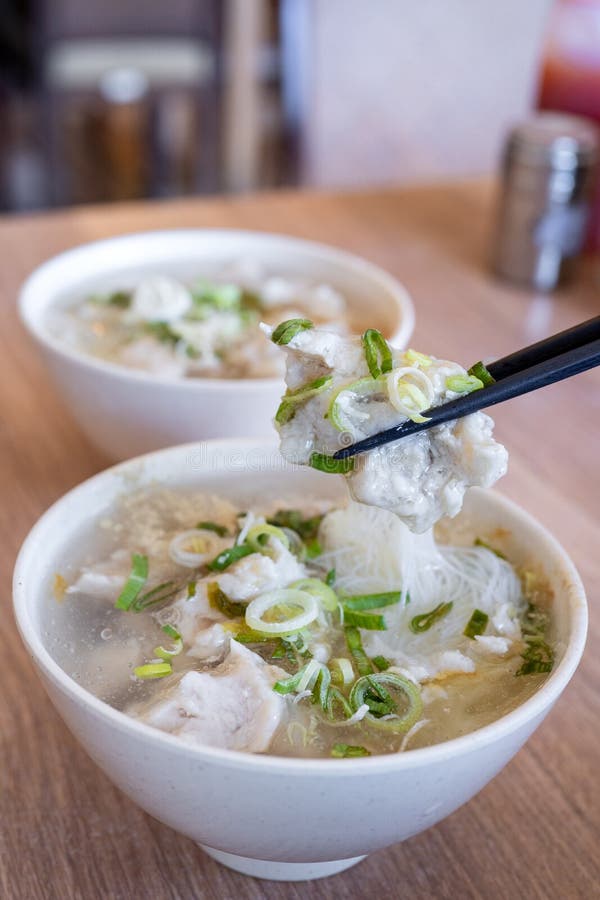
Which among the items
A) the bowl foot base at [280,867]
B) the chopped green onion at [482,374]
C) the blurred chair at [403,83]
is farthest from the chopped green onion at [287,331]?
the blurred chair at [403,83]

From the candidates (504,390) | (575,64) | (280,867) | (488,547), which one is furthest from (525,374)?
(575,64)

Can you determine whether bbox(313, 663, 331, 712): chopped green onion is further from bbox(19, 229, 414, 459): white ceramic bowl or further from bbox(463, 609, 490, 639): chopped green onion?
bbox(19, 229, 414, 459): white ceramic bowl

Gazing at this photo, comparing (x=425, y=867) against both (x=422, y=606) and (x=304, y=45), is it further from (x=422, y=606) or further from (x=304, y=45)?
(x=304, y=45)

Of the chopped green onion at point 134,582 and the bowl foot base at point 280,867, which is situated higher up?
the chopped green onion at point 134,582

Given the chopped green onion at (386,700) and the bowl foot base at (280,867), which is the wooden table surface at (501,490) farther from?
the chopped green onion at (386,700)

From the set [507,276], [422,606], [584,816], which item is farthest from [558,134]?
[584,816]

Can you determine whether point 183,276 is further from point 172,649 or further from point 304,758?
point 304,758
